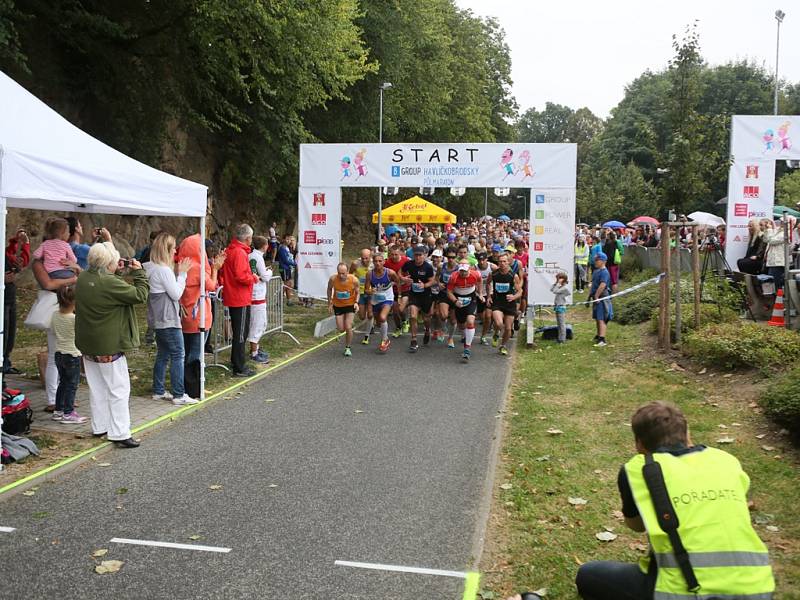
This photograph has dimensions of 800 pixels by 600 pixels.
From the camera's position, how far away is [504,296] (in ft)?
44.3

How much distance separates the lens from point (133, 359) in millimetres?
11555

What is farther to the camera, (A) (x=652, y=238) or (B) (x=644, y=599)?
(A) (x=652, y=238)

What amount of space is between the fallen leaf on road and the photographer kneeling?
304 centimetres

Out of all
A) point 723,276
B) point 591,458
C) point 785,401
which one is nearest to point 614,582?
point 591,458

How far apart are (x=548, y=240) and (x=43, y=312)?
938cm

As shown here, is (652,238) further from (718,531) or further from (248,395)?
(718,531)

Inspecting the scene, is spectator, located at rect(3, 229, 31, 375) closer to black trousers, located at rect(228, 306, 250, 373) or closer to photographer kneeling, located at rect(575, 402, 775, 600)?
black trousers, located at rect(228, 306, 250, 373)

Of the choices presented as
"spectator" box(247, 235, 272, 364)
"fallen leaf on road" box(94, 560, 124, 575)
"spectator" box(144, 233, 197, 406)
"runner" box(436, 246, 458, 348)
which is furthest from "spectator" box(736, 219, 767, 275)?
"fallen leaf on road" box(94, 560, 124, 575)

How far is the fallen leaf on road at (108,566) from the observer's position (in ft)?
14.7

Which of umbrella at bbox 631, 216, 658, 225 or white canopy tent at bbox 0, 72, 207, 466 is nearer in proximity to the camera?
white canopy tent at bbox 0, 72, 207, 466

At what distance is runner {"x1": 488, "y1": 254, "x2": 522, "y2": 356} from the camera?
13.4m

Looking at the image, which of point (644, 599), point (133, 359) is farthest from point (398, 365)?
point (644, 599)

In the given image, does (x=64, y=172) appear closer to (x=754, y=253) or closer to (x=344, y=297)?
(x=344, y=297)

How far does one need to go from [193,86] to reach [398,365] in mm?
14605
